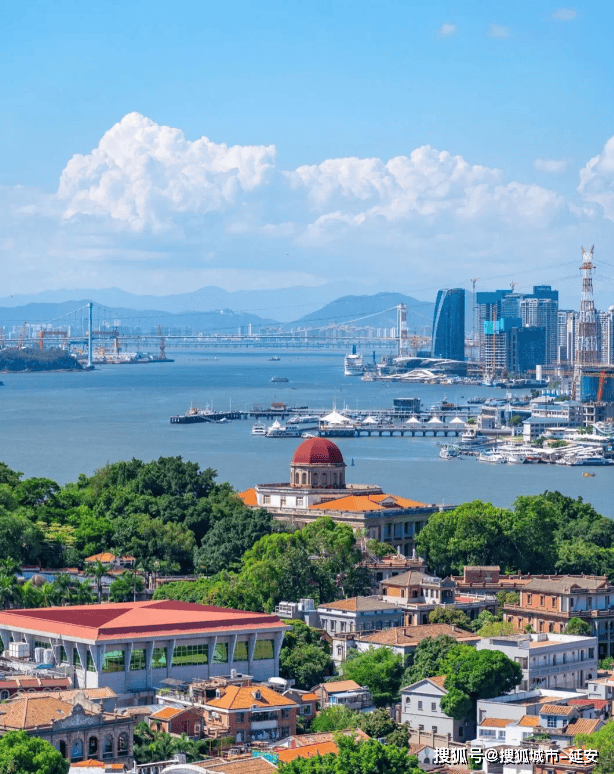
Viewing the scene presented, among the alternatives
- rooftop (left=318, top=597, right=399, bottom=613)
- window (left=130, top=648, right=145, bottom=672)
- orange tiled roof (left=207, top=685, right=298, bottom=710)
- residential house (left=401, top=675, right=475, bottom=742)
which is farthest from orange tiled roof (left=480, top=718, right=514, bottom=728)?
rooftop (left=318, top=597, right=399, bottom=613)

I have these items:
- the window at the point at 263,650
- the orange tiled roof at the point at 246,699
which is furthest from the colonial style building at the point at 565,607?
the orange tiled roof at the point at 246,699

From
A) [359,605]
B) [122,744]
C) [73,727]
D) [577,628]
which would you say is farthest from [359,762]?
[577,628]

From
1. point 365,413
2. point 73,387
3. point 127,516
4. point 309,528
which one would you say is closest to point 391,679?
point 309,528

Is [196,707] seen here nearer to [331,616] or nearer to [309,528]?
[331,616]

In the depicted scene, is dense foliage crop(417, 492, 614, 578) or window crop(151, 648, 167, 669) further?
dense foliage crop(417, 492, 614, 578)

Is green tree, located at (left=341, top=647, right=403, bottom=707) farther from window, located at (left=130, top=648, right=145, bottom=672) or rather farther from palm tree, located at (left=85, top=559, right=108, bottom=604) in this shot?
palm tree, located at (left=85, top=559, right=108, bottom=604)

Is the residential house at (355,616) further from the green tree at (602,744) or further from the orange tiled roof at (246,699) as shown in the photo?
the green tree at (602,744)
